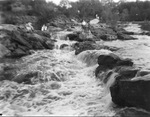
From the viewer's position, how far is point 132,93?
18.8 ft

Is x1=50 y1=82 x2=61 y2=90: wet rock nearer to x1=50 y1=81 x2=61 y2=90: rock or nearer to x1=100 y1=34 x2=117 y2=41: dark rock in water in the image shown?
x1=50 y1=81 x2=61 y2=90: rock

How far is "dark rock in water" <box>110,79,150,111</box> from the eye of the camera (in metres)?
5.47

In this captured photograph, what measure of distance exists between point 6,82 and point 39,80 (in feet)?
4.66

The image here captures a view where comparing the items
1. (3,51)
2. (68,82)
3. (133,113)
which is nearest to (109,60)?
(68,82)

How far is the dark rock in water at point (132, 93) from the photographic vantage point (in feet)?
18.0

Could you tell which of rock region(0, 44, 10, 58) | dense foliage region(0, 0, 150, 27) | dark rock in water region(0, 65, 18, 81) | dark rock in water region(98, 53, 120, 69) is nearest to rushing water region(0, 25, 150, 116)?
dark rock in water region(0, 65, 18, 81)

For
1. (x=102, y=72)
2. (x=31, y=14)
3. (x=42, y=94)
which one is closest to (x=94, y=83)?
(x=102, y=72)

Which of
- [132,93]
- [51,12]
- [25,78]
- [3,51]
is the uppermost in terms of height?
[51,12]

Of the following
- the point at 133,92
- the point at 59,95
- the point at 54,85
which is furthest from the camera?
the point at 54,85

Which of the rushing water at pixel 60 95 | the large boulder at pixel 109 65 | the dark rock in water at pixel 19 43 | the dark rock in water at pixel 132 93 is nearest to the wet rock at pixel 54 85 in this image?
the rushing water at pixel 60 95

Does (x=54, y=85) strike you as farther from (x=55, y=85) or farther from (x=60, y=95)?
(x=60, y=95)

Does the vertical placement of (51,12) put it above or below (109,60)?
above

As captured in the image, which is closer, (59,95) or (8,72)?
(59,95)

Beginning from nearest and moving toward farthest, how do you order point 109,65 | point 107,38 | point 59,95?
1. point 59,95
2. point 109,65
3. point 107,38
